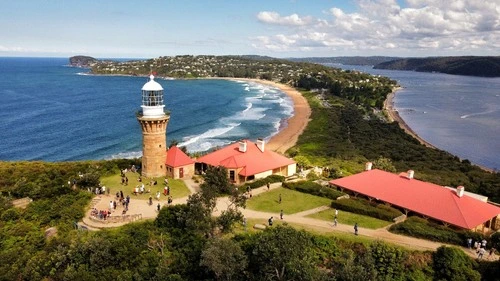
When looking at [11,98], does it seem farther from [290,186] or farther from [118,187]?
[290,186]

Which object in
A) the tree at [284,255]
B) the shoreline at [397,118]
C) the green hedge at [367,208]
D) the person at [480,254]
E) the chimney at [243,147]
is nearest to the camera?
the tree at [284,255]

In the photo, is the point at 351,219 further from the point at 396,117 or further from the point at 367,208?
the point at 396,117

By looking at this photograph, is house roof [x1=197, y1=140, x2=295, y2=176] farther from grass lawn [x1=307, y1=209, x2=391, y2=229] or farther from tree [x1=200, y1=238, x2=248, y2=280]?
tree [x1=200, y1=238, x2=248, y2=280]

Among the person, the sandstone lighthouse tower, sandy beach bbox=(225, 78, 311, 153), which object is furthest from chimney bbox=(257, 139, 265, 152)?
sandy beach bbox=(225, 78, 311, 153)

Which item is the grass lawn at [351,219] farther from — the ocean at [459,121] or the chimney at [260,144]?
the ocean at [459,121]

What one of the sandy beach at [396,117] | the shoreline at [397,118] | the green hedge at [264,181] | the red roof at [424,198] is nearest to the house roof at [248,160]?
the green hedge at [264,181]

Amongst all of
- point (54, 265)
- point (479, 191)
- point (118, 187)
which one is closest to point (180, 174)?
point (118, 187)
